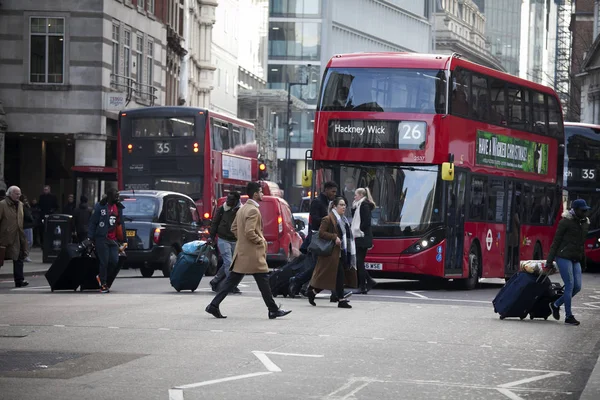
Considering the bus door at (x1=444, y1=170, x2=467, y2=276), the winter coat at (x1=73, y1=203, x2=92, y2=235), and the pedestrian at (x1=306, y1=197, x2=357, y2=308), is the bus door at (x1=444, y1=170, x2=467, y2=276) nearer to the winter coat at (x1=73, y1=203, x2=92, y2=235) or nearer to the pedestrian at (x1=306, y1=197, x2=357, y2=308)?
the pedestrian at (x1=306, y1=197, x2=357, y2=308)

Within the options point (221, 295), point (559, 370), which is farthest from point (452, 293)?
point (559, 370)

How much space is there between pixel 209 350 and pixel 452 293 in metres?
13.4

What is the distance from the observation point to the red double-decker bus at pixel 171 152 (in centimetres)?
3791

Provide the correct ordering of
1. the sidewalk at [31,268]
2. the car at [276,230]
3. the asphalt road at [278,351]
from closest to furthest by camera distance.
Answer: the asphalt road at [278,351] → the sidewalk at [31,268] → the car at [276,230]

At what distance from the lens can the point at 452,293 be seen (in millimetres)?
26656

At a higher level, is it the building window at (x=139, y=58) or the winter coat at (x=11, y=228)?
the building window at (x=139, y=58)

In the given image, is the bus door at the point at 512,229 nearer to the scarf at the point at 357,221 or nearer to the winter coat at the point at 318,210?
the scarf at the point at 357,221

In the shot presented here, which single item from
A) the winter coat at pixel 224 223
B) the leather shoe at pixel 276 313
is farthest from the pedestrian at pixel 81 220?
the leather shoe at pixel 276 313

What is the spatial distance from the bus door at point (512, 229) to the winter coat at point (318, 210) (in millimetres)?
7830

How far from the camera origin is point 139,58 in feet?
180

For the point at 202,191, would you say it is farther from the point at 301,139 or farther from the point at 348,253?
the point at 301,139

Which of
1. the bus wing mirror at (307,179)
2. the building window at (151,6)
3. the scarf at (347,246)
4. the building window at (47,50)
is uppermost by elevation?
the building window at (151,6)

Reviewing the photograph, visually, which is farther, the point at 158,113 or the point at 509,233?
the point at 158,113

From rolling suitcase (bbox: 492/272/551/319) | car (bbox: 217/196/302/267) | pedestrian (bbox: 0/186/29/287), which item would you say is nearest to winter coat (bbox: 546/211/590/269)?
rolling suitcase (bbox: 492/272/551/319)
